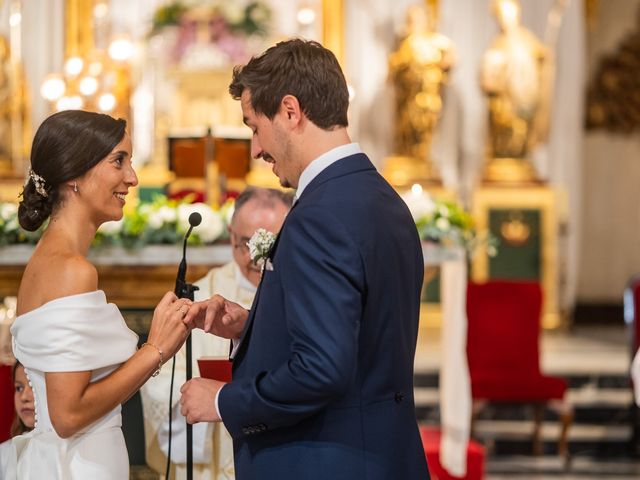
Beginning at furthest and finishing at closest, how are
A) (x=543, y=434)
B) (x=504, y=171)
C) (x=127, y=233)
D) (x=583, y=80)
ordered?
1. (x=583, y=80)
2. (x=504, y=171)
3. (x=543, y=434)
4. (x=127, y=233)

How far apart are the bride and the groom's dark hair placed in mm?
657

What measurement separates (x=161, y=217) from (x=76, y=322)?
3499mm

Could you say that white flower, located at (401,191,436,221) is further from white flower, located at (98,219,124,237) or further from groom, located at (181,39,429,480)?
groom, located at (181,39,429,480)

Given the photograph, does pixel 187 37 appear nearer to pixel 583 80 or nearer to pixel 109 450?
pixel 583 80

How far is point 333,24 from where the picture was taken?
1235 centimetres

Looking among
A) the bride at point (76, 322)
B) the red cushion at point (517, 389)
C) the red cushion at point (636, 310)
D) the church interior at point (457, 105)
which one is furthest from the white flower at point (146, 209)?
the red cushion at point (636, 310)

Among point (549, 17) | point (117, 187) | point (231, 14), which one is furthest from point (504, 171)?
point (117, 187)

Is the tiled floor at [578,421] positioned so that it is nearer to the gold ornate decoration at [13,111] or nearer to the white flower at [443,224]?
the white flower at [443,224]

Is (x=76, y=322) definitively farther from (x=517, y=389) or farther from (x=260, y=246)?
(x=517, y=389)

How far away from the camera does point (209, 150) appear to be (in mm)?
6523

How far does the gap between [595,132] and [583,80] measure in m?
0.88

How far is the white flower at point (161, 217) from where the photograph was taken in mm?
6270

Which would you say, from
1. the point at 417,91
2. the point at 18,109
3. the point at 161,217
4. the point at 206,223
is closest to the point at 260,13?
the point at 417,91

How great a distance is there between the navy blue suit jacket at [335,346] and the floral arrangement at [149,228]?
139 inches
